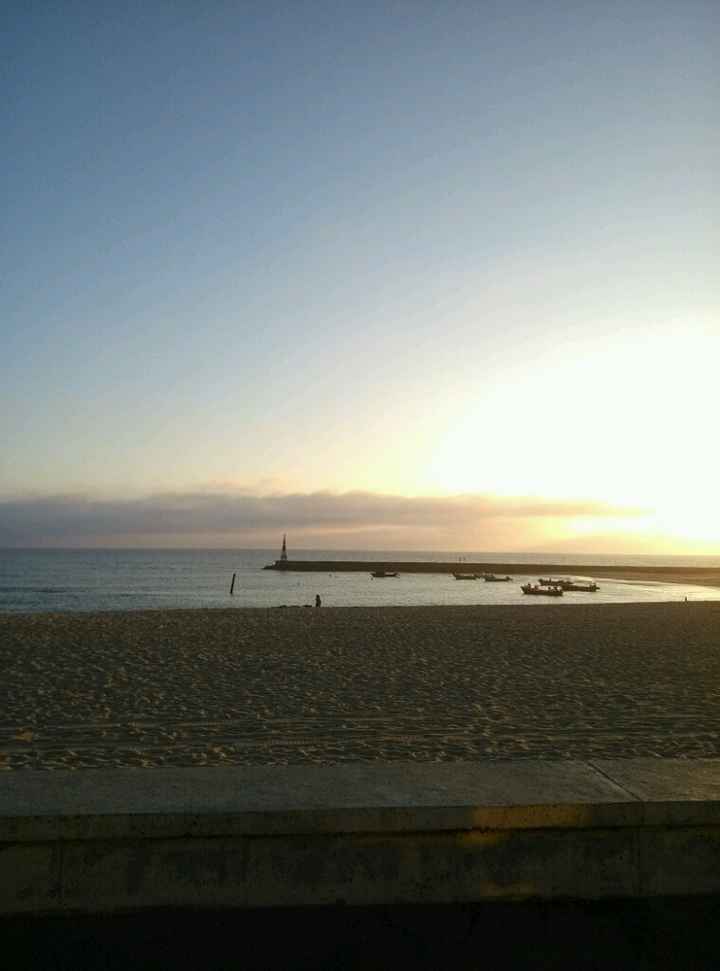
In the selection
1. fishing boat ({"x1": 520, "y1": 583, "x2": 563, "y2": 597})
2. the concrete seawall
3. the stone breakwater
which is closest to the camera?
the concrete seawall

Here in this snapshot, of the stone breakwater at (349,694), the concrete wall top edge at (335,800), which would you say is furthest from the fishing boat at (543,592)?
the concrete wall top edge at (335,800)

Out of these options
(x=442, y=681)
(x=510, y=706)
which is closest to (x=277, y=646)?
(x=442, y=681)

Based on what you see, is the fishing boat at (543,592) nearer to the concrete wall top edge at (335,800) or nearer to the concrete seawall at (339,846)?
the concrete wall top edge at (335,800)

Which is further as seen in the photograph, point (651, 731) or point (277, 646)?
point (277, 646)

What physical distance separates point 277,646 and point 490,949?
14.7 meters

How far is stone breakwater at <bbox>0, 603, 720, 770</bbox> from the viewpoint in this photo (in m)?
7.52

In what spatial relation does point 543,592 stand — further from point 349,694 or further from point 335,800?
point 335,800

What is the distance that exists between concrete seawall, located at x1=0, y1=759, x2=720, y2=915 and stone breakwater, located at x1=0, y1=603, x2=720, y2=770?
4.26 metres

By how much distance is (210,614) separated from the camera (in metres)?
27.5

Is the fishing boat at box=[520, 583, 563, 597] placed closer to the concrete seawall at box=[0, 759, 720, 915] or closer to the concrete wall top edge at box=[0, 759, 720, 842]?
the concrete wall top edge at box=[0, 759, 720, 842]

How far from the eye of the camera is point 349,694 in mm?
10805

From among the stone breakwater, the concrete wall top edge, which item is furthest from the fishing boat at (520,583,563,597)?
the concrete wall top edge

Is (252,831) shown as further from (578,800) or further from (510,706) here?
(510,706)

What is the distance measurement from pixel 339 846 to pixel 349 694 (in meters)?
8.26
